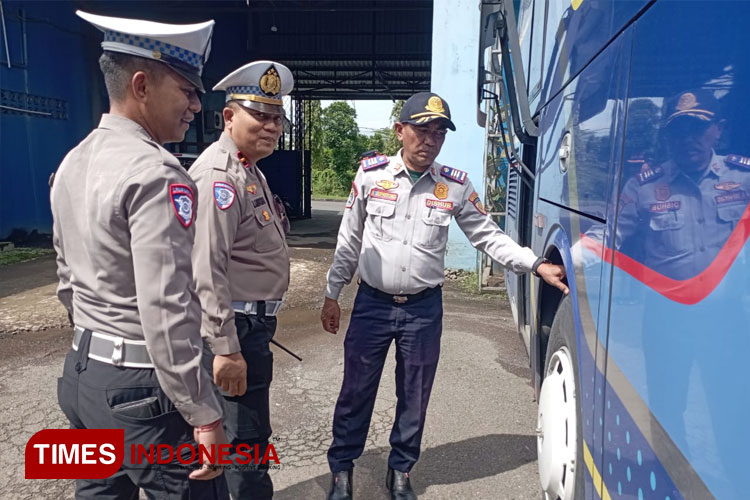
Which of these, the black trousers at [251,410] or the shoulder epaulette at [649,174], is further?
the black trousers at [251,410]

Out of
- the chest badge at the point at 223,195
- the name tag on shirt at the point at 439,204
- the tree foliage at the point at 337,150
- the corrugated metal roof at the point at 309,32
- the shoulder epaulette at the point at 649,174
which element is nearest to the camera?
the shoulder epaulette at the point at 649,174

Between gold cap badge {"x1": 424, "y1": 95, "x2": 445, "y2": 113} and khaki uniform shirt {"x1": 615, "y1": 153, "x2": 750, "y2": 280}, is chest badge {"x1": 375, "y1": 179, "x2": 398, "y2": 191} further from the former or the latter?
khaki uniform shirt {"x1": 615, "y1": 153, "x2": 750, "y2": 280}

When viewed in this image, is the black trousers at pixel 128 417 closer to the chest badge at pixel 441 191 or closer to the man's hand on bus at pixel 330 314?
the man's hand on bus at pixel 330 314

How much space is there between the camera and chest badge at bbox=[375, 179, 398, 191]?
91.5 inches

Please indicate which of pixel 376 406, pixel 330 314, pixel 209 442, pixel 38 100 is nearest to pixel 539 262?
pixel 330 314

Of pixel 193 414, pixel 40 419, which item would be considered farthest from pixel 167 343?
pixel 40 419

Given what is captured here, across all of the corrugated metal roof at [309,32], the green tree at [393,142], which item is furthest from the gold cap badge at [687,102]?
the green tree at [393,142]

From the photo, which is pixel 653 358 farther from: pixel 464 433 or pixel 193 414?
pixel 464 433

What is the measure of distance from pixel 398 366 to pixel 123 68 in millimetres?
1636

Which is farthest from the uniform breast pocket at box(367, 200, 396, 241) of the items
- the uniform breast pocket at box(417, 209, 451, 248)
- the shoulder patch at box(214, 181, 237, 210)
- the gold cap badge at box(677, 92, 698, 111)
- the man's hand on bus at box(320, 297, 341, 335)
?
the gold cap badge at box(677, 92, 698, 111)

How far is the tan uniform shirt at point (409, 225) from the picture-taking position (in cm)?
226

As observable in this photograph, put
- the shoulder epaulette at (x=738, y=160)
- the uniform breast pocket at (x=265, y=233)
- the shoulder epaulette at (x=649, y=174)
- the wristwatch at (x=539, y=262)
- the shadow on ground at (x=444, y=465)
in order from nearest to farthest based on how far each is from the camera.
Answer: the shoulder epaulette at (x=738, y=160) → the shoulder epaulette at (x=649, y=174) → the uniform breast pocket at (x=265, y=233) → the wristwatch at (x=539, y=262) → the shadow on ground at (x=444, y=465)

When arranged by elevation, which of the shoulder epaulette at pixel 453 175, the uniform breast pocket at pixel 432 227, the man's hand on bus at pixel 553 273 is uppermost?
the shoulder epaulette at pixel 453 175

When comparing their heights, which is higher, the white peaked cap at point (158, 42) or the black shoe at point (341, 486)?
the white peaked cap at point (158, 42)
